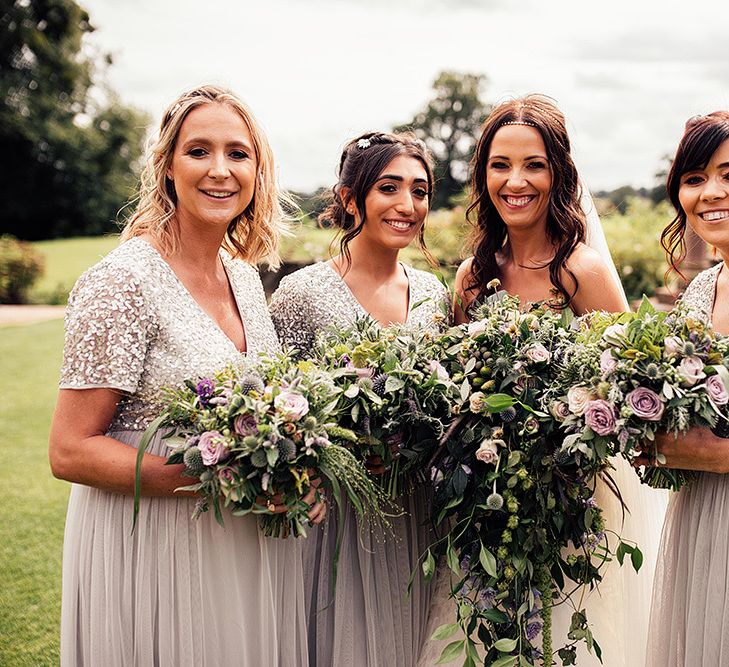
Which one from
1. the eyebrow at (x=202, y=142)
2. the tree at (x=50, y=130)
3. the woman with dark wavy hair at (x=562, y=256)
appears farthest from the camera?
the tree at (x=50, y=130)

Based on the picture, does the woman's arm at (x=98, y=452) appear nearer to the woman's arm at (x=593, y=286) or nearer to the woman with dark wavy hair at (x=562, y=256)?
the woman with dark wavy hair at (x=562, y=256)

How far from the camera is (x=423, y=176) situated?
4.15 meters

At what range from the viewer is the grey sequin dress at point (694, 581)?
3113mm

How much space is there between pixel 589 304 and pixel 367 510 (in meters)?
1.42

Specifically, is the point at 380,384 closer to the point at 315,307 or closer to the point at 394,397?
the point at 394,397

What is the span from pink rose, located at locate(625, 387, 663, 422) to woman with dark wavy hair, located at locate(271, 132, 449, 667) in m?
0.93

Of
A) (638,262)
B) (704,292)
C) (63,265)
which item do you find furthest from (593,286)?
(63,265)

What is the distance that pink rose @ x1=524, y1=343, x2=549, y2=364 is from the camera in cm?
294

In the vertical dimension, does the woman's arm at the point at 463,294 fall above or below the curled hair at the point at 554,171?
below

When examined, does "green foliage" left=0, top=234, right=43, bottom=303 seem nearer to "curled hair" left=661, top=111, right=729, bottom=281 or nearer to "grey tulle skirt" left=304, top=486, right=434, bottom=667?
"grey tulle skirt" left=304, top=486, right=434, bottom=667

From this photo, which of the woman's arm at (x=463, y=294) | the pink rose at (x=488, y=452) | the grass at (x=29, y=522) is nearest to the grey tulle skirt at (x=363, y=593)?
the pink rose at (x=488, y=452)

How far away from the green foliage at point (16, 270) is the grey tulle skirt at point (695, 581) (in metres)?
21.2

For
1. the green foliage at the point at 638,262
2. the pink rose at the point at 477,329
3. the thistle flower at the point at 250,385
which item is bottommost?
the thistle flower at the point at 250,385

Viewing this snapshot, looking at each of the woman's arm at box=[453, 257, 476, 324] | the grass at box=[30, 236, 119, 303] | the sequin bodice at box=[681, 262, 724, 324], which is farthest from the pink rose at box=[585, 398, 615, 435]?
the grass at box=[30, 236, 119, 303]
